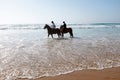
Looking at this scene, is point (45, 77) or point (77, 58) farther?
point (77, 58)

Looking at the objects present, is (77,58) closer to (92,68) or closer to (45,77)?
(92,68)

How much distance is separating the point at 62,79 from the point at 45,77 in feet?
1.97

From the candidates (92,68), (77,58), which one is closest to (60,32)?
(77,58)

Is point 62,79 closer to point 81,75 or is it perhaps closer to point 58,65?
point 81,75

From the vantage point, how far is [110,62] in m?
8.24

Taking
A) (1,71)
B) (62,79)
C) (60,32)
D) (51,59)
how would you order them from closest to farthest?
(62,79), (1,71), (51,59), (60,32)

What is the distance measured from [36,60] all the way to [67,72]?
7.61ft

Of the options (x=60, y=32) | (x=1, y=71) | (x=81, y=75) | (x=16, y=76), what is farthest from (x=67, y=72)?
(x=60, y=32)

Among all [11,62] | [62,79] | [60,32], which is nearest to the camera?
[62,79]

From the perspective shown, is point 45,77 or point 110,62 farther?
point 110,62

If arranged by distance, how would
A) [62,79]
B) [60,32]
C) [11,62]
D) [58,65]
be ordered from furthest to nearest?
[60,32]
[11,62]
[58,65]
[62,79]

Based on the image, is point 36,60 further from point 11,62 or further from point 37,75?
point 37,75

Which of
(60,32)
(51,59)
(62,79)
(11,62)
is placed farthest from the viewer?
(60,32)

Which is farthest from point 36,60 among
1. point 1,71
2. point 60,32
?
point 60,32
